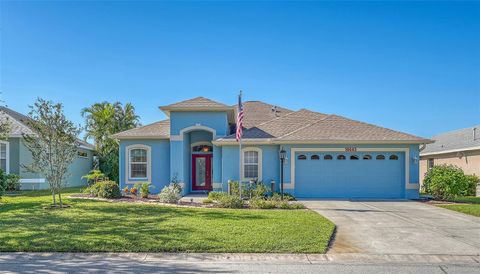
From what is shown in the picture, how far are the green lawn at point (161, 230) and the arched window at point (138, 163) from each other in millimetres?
6432

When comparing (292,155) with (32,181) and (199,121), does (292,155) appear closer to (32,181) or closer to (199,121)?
(199,121)

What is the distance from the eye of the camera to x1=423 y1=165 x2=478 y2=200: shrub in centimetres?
1596

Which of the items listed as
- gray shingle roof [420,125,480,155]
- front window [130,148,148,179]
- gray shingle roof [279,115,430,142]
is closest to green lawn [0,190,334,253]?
gray shingle roof [279,115,430,142]

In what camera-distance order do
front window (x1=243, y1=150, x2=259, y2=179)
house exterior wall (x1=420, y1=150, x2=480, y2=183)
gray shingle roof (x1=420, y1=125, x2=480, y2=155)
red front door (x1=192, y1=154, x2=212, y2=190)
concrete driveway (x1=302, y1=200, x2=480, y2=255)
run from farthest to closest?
gray shingle roof (x1=420, y1=125, x2=480, y2=155), house exterior wall (x1=420, y1=150, x2=480, y2=183), red front door (x1=192, y1=154, x2=212, y2=190), front window (x1=243, y1=150, x2=259, y2=179), concrete driveway (x1=302, y1=200, x2=480, y2=255)

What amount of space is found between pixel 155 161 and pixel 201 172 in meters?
2.89

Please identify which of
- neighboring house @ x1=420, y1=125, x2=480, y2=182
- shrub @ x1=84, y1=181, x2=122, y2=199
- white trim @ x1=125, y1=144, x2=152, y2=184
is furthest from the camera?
neighboring house @ x1=420, y1=125, x2=480, y2=182

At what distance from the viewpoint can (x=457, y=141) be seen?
938 inches

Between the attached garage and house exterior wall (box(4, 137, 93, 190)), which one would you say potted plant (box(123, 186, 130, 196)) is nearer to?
house exterior wall (box(4, 137, 93, 190))

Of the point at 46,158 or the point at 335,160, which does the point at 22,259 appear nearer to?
the point at 46,158

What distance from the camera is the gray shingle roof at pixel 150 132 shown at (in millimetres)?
18203

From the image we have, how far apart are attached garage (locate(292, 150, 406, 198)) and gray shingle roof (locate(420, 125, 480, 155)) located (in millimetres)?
7326

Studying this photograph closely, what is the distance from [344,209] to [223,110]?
834 cm

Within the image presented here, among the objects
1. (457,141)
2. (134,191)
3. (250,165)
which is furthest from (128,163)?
(457,141)

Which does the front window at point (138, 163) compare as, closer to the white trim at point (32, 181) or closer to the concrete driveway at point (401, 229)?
the white trim at point (32, 181)
